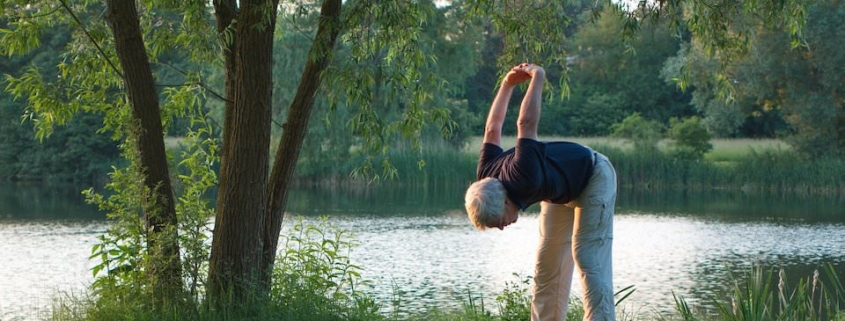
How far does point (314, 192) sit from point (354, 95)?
952 inches

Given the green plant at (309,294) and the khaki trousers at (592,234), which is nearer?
the khaki trousers at (592,234)

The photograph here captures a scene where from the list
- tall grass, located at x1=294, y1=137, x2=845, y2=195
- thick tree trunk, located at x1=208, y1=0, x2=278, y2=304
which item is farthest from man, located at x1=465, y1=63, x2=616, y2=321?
tall grass, located at x1=294, y1=137, x2=845, y2=195

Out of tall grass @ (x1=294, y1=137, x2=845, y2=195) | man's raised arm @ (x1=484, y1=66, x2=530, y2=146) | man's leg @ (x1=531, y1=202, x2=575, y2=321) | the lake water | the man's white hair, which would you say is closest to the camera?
the man's white hair

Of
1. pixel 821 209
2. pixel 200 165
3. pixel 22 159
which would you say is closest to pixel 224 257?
pixel 200 165

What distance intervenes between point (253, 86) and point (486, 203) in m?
2.76

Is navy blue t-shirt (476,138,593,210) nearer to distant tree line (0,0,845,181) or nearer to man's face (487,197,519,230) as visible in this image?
man's face (487,197,519,230)

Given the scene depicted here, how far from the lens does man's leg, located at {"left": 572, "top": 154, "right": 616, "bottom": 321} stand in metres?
5.02

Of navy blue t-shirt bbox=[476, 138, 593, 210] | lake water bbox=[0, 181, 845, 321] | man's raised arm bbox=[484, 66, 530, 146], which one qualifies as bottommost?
lake water bbox=[0, 181, 845, 321]

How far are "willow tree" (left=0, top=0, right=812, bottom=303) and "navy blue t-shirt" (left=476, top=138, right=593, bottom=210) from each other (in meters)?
1.94

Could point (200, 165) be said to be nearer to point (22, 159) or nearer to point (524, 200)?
point (524, 200)

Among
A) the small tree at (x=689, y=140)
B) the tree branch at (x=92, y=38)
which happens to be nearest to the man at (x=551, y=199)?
the tree branch at (x=92, y=38)

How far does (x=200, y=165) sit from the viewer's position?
296 inches

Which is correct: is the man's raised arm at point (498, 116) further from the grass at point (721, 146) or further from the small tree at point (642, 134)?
the small tree at point (642, 134)

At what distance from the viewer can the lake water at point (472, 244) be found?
1341 centimetres
